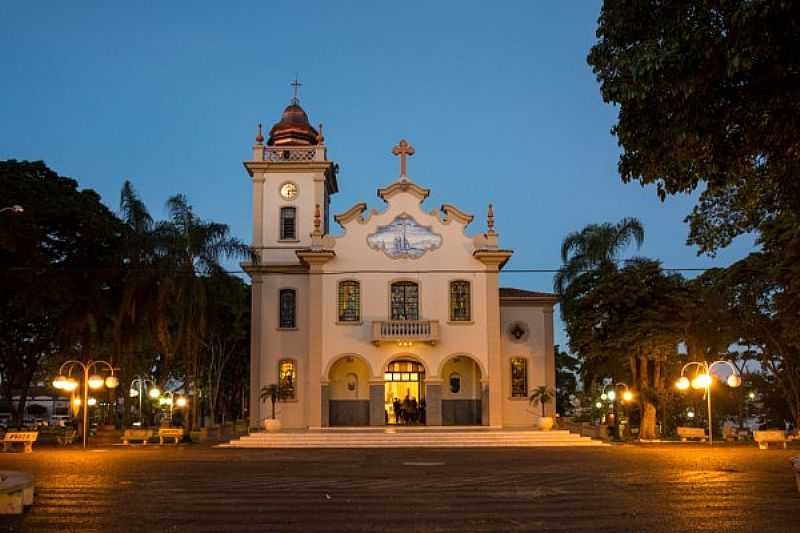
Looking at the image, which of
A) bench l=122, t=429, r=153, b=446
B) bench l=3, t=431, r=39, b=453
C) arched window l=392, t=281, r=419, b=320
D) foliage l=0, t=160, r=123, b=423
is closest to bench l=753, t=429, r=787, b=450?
arched window l=392, t=281, r=419, b=320

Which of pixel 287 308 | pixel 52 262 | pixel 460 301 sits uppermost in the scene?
pixel 52 262

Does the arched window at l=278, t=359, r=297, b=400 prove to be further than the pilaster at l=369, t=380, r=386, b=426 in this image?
Yes

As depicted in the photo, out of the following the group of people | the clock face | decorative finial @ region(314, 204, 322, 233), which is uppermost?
the clock face

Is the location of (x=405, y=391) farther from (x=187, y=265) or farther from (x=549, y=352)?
(x=187, y=265)

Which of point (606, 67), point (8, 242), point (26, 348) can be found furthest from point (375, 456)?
point (26, 348)

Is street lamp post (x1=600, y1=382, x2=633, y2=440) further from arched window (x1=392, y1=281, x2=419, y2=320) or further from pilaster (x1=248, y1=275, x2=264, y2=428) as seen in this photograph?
pilaster (x1=248, y1=275, x2=264, y2=428)

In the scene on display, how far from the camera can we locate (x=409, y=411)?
3597cm

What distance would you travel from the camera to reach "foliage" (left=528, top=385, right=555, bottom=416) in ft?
111

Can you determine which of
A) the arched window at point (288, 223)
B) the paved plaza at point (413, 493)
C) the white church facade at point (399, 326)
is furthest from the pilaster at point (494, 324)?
the paved plaza at point (413, 493)

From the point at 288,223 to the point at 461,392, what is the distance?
10.3 m

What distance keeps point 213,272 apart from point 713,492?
2107cm

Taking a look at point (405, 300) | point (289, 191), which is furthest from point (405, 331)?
point (289, 191)

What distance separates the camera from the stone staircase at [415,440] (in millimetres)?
28891

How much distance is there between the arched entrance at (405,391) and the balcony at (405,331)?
188 centimetres
